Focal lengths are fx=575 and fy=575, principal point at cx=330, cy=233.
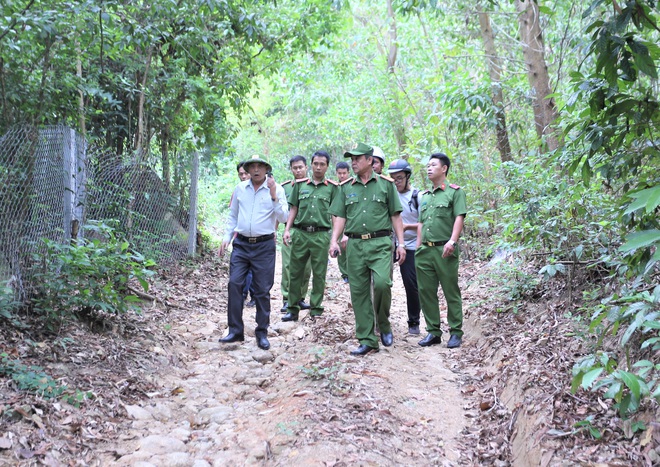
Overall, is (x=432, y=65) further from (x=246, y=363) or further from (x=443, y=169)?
(x=246, y=363)

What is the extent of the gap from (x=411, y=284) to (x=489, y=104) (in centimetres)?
275

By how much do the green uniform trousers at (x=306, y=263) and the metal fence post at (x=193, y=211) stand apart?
343 centimetres

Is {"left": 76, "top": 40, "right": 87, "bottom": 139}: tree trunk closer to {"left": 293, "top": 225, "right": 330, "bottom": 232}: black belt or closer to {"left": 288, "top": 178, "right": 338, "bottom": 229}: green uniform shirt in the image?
{"left": 288, "top": 178, "right": 338, "bottom": 229}: green uniform shirt

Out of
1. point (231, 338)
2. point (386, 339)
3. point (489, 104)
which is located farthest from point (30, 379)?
point (489, 104)

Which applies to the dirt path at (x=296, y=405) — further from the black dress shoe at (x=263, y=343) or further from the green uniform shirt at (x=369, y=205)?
the green uniform shirt at (x=369, y=205)

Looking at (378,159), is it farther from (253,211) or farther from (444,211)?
(253,211)

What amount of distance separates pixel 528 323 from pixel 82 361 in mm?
4143

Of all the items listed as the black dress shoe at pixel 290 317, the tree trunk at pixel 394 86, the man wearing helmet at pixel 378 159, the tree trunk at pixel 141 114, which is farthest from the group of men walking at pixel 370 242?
the tree trunk at pixel 394 86

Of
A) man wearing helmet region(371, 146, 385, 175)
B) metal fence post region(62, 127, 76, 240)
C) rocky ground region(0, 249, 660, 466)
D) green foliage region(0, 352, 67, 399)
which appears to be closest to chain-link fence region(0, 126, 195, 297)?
metal fence post region(62, 127, 76, 240)

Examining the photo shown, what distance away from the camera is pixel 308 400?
4215mm

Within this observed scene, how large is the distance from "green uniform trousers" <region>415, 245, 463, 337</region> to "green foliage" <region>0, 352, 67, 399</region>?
3689 mm

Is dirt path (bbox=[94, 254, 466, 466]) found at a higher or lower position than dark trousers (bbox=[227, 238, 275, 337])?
lower

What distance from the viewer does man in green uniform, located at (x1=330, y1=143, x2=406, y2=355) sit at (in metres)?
5.66

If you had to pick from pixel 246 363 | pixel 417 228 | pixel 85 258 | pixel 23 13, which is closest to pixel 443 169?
pixel 417 228
